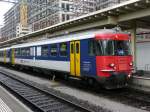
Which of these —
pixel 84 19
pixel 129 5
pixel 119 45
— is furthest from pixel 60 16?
pixel 119 45

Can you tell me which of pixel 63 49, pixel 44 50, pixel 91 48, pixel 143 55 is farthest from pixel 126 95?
pixel 143 55

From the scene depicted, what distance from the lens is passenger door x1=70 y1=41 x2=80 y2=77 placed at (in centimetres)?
1471

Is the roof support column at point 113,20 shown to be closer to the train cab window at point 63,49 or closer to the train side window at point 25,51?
the train cab window at point 63,49

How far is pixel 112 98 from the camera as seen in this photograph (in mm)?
12570

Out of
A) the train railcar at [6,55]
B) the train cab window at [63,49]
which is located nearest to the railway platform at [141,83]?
the train cab window at [63,49]

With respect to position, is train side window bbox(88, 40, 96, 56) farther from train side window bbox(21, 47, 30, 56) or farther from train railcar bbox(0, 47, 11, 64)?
train railcar bbox(0, 47, 11, 64)

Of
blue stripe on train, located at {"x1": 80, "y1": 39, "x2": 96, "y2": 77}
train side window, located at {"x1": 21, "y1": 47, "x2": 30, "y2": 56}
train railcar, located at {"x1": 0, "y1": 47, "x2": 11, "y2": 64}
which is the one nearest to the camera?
blue stripe on train, located at {"x1": 80, "y1": 39, "x2": 96, "y2": 77}

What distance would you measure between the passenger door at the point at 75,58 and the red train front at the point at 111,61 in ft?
6.28

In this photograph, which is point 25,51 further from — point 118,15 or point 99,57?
point 99,57

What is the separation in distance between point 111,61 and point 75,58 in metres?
2.58

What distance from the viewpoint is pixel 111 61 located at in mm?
12984

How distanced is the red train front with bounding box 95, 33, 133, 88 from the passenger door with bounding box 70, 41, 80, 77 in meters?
1.91

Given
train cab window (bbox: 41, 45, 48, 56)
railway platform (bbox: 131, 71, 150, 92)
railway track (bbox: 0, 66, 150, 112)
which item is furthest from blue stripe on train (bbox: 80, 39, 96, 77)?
train cab window (bbox: 41, 45, 48, 56)

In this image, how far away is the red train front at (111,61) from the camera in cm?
1283
